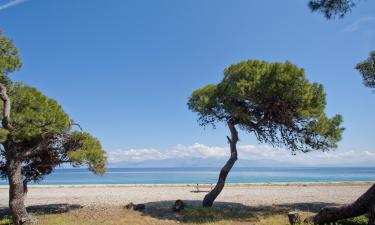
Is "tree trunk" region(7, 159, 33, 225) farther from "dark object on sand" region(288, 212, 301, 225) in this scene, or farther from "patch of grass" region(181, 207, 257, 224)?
"dark object on sand" region(288, 212, 301, 225)

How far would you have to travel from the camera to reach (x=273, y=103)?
59.0 feet

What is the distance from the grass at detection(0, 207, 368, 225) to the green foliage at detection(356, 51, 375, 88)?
769 cm

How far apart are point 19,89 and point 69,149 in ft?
12.5

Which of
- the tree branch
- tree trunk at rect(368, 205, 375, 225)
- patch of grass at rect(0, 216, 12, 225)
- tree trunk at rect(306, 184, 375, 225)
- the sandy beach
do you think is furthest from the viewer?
the sandy beach

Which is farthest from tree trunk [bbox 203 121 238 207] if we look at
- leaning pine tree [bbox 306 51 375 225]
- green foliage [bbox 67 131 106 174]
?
leaning pine tree [bbox 306 51 375 225]

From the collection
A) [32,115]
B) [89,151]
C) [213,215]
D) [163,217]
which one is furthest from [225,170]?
[32,115]

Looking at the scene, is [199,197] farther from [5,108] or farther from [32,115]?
[5,108]

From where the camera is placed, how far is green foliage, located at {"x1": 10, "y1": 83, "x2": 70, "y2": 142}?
13789mm

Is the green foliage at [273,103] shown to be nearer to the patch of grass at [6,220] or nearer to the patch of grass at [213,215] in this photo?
the patch of grass at [213,215]

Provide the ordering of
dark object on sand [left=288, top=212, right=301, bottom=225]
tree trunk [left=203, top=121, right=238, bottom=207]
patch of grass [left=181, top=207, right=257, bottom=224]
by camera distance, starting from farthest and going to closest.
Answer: tree trunk [left=203, top=121, right=238, bottom=207] → patch of grass [left=181, top=207, right=257, bottom=224] → dark object on sand [left=288, top=212, right=301, bottom=225]

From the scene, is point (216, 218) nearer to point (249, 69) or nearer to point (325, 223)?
point (325, 223)

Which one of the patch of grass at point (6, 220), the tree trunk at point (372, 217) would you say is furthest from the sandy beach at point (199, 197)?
the tree trunk at point (372, 217)

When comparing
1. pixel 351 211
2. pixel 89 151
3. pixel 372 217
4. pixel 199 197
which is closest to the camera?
pixel 372 217

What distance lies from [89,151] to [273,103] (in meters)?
9.31
